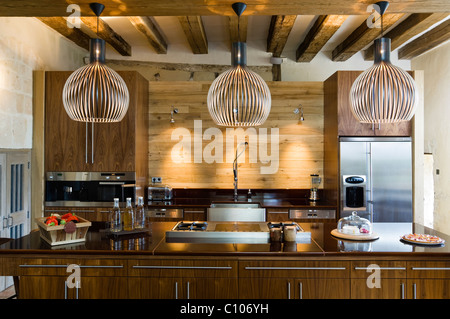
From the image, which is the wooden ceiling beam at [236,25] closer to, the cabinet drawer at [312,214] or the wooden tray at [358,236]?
the cabinet drawer at [312,214]

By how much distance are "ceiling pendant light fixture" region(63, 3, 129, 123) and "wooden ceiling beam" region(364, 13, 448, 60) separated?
3.33 metres

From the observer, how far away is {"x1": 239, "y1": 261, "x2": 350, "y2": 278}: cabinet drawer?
7.59ft

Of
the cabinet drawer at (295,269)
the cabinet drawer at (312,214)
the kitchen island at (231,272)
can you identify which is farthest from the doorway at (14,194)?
the cabinet drawer at (312,214)

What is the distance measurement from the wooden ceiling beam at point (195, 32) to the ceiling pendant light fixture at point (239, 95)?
70.3 inches

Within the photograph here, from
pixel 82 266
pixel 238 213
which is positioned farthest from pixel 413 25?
pixel 82 266

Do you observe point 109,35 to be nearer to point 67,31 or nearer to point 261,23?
point 67,31

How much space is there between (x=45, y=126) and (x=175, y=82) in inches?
74.2

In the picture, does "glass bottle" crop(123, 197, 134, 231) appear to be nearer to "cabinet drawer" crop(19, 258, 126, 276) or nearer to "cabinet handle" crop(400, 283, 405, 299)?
"cabinet drawer" crop(19, 258, 126, 276)

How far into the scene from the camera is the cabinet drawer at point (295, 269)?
2.31 metres

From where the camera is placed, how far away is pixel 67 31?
465cm

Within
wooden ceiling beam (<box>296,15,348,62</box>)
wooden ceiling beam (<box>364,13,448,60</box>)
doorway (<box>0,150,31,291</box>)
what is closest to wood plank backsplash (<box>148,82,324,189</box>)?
wooden ceiling beam (<box>296,15,348,62</box>)

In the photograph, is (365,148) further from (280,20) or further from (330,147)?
(280,20)

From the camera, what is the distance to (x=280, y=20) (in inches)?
159
